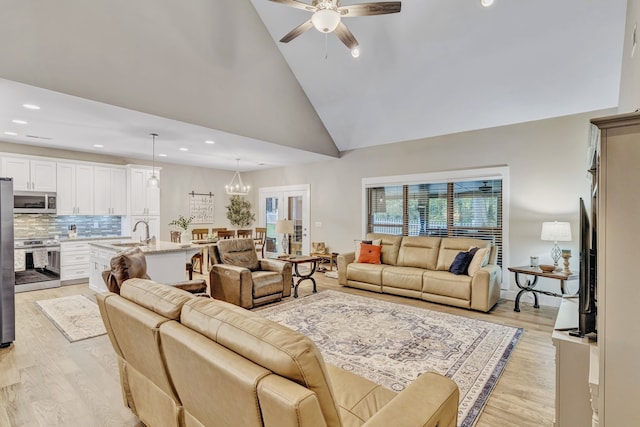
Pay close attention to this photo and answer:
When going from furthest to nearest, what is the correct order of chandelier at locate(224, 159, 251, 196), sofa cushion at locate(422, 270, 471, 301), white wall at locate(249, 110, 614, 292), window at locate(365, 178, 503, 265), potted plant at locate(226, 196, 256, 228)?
potted plant at locate(226, 196, 256, 228), chandelier at locate(224, 159, 251, 196), window at locate(365, 178, 503, 265), white wall at locate(249, 110, 614, 292), sofa cushion at locate(422, 270, 471, 301)

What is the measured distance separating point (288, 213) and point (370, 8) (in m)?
6.15

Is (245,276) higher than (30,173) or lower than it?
lower

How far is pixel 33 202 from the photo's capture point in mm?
5801

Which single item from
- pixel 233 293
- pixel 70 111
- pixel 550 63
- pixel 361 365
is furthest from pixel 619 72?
pixel 70 111

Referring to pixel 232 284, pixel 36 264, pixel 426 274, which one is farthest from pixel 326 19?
pixel 36 264

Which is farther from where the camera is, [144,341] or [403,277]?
[403,277]

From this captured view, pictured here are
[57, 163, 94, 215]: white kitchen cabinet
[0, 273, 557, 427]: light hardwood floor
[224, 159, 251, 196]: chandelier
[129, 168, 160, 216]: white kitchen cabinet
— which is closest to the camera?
[0, 273, 557, 427]: light hardwood floor

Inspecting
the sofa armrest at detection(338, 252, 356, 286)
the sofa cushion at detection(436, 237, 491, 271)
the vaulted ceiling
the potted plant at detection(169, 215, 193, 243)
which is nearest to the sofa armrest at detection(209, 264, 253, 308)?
the potted plant at detection(169, 215, 193, 243)

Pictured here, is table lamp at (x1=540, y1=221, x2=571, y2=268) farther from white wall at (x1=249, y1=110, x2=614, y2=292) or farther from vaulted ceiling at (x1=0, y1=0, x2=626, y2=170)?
vaulted ceiling at (x1=0, y1=0, x2=626, y2=170)

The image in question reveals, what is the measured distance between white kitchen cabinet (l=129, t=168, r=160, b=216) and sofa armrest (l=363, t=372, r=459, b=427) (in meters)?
7.07

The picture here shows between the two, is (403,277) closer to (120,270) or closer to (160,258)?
(160,258)

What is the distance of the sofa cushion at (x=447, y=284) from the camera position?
4484 mm

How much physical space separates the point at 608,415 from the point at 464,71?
447 centimetres

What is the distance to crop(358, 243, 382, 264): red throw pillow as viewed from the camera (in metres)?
5.72
